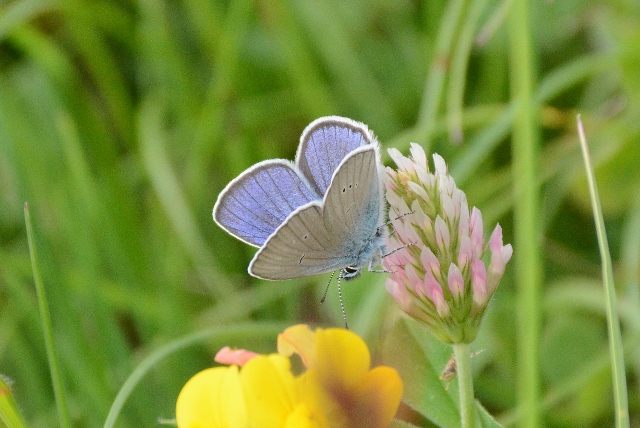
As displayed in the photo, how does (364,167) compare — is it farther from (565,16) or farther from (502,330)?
(565,16)

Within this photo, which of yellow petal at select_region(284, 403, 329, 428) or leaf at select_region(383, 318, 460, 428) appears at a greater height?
yellow petal at select_region(284, 403, 329, 428)

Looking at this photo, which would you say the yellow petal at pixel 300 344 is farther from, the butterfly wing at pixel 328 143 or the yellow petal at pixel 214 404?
the butterfly wing at pixel 328 143

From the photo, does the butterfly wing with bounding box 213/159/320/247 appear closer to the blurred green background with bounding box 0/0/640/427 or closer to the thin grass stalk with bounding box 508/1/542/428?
the thin grass stalk with bounding box 508/1/542/428

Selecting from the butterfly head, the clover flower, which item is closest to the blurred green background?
the butterfly head

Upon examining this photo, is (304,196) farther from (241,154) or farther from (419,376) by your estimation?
(241,154)

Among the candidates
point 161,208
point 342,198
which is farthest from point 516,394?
point 161,208

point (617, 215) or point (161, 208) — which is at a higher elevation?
point (161, 208)
